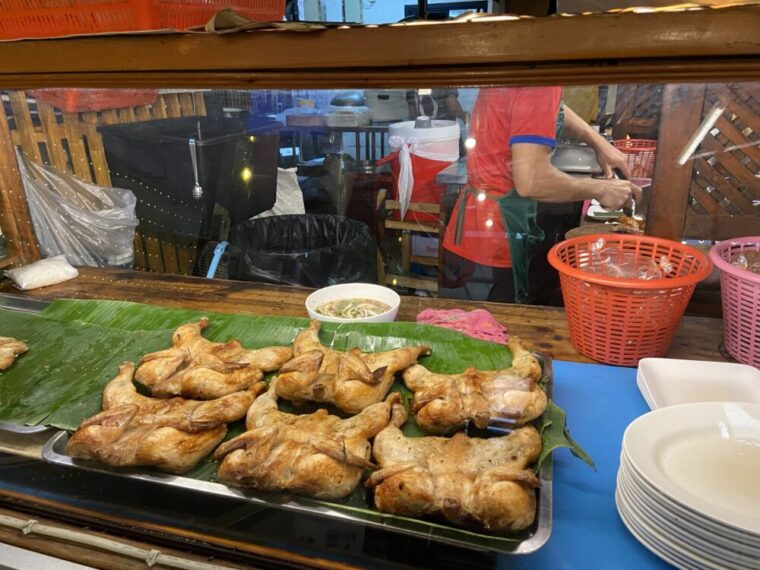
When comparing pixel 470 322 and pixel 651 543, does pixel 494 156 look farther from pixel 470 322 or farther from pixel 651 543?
pixel 651 543

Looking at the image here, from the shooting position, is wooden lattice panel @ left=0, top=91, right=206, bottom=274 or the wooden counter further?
wooden lattice panel @ left=0, top=91, right=206, bottom=274

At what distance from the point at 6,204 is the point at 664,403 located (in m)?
3.16

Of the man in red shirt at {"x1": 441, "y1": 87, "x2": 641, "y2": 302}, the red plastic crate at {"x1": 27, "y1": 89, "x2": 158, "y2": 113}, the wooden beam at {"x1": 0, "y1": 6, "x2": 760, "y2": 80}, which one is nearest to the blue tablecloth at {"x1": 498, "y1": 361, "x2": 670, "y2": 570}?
the wooden beam at {"x1": 0, "y1": 6, "x2": 760, "y2": 80}

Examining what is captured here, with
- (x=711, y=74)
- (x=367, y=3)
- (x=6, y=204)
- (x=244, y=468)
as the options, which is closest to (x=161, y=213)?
(x=6, y=204)

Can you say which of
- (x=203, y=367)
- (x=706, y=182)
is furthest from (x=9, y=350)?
(x=706, y=182)

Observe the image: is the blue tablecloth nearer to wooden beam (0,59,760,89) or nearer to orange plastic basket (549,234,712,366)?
orange plastic basket (549,234,712,366)

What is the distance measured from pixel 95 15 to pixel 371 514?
4.39 feet

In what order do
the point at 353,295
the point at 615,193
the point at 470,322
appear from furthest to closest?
1. the point at 615,193
2. the point at 353,295
3. the point at 470,322

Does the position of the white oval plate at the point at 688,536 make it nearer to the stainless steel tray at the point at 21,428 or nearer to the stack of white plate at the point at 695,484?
the stack of white plate at the point at 695,484

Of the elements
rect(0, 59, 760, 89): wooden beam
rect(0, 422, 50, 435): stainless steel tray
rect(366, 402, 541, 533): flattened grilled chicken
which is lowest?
rect(0, 422, 50, 435): stainless steel tray

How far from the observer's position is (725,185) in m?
2.02

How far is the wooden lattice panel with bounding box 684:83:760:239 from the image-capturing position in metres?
1.94

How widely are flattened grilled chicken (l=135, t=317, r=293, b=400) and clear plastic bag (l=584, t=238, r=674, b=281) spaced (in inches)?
47.2

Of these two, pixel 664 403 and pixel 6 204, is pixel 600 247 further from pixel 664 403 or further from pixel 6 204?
pixel 6 204
